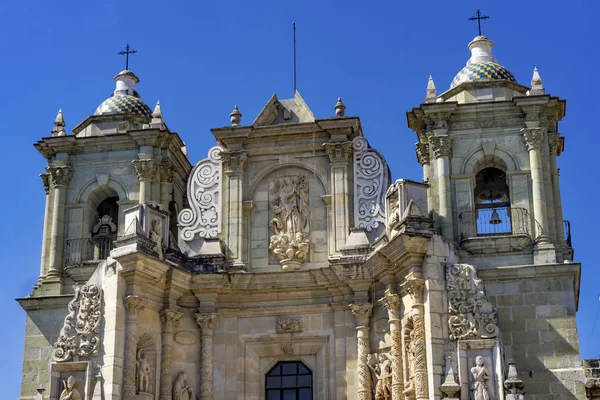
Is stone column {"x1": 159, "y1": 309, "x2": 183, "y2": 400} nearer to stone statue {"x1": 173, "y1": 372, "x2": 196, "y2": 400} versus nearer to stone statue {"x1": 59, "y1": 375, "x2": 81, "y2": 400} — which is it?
stone statue {"x1": 173, "y1": 372, "x2": 196, "y2": 400}

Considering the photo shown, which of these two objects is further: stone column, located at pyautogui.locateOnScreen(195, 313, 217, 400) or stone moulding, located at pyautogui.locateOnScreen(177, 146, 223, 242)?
stone moulding, located at pyautogui.locateOnScreen(177, 146, 223, 242)

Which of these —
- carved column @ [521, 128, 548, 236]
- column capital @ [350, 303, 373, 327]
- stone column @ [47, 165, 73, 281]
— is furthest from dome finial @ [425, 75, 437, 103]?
stone column @ [47, 165, 73, 281]

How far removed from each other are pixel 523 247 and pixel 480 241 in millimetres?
959

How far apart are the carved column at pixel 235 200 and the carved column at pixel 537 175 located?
6694 millimetres

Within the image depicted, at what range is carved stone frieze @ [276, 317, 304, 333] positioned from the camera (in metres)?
23.7

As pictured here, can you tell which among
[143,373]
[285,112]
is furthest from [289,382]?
[285,112]

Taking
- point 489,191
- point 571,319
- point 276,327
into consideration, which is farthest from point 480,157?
point 276,327

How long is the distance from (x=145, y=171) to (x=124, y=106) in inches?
97.1

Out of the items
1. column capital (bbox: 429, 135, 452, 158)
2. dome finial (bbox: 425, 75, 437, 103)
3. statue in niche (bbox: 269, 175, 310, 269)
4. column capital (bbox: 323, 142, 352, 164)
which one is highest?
dome finial (bbox: 425, 75, 437, 103)

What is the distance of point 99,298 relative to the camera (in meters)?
22.4

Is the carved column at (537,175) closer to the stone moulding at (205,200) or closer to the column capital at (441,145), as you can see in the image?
the column capital at (441,145)

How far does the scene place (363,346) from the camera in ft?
74.8

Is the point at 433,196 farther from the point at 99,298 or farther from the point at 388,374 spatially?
the point at 99,298

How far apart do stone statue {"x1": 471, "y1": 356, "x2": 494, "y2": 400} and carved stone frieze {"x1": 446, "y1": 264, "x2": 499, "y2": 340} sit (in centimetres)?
58
